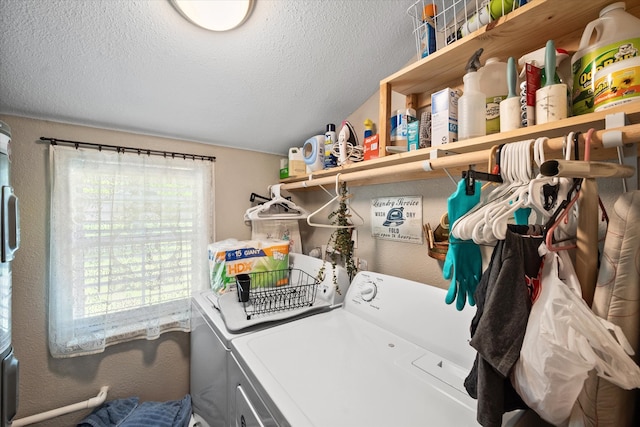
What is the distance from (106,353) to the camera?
1487mm

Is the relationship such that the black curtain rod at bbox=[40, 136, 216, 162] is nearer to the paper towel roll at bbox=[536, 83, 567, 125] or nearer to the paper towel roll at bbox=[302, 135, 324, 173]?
the paper towel roll at bbox=[302, 135, 324, 173]

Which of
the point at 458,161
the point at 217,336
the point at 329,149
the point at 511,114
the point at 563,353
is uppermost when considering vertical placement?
the point at 329,149

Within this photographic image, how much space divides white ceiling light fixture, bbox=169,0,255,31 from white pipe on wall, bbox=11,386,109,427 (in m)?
1.98

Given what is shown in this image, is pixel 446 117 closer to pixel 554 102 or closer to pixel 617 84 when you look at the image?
pixel 554 102

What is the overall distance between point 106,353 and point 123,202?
89 cm

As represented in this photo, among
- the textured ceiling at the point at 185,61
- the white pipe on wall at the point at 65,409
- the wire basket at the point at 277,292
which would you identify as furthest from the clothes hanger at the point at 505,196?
the white pipe on wall at the point at 65,409

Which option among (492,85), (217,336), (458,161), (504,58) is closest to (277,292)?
(217,336)

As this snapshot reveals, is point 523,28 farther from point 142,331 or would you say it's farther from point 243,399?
point 142,331

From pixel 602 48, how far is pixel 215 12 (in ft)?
3.91

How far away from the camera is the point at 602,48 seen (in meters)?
0.61

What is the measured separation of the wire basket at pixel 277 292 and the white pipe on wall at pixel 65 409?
3.27 feet

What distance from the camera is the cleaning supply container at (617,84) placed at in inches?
22.1

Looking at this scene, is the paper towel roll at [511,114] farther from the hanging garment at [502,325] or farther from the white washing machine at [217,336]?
the white washing machine at [217,336]

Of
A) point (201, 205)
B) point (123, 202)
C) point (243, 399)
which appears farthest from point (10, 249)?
point (243, 399)
